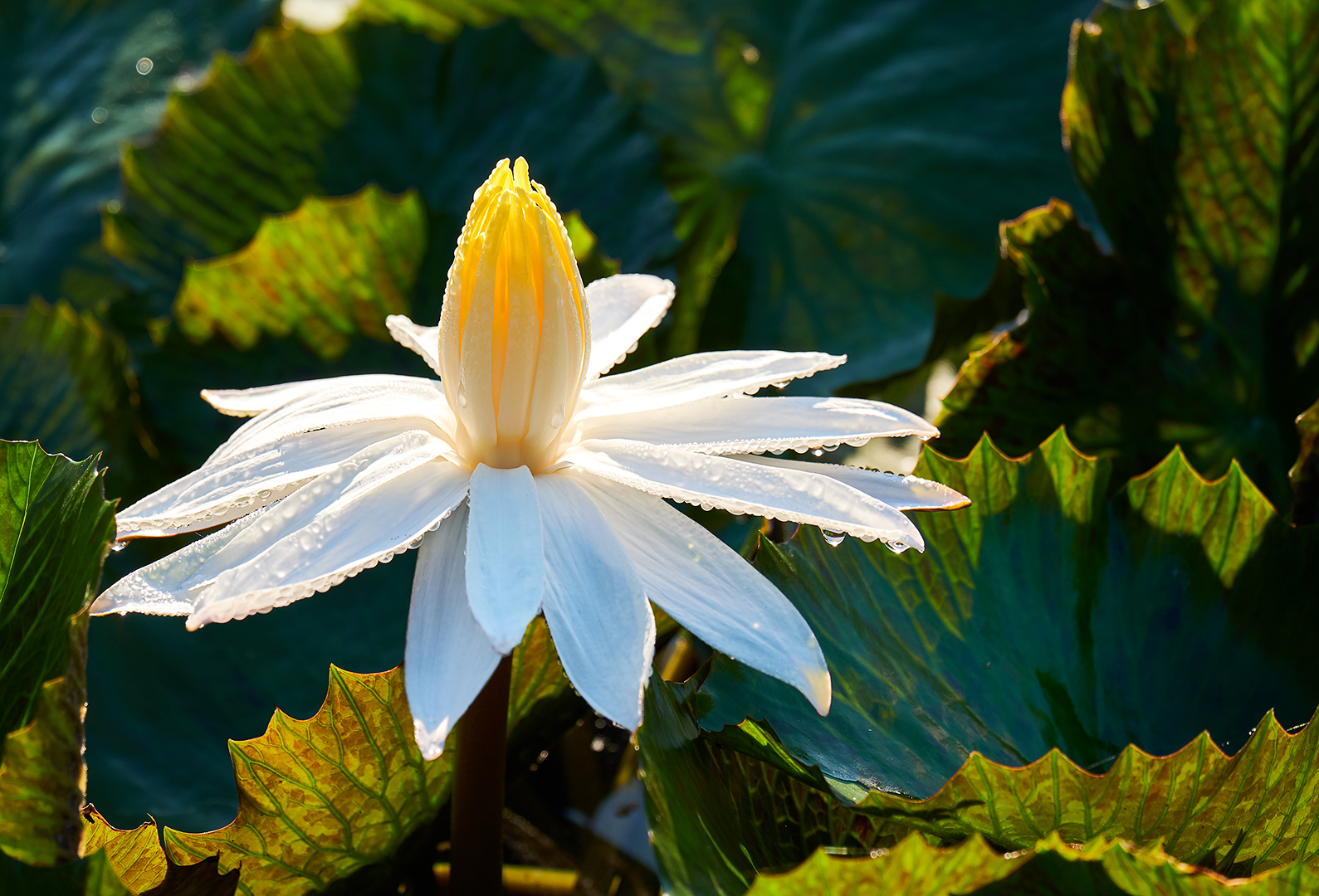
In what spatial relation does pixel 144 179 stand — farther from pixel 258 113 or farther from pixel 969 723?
pixel 969 723

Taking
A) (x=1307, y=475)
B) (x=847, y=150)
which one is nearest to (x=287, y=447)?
(x=1307, y=475)

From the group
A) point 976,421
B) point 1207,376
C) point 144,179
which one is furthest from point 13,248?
point 1207,376

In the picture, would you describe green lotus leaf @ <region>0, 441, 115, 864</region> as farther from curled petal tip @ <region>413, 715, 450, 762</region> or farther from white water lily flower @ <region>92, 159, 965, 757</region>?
curled petal tip @ <region>413, 715, 450, 762</region>

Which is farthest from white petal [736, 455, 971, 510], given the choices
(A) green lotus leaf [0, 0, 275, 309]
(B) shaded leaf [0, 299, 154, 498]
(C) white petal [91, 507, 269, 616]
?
(A) green lotus leaf [0, 0, 275, 309]

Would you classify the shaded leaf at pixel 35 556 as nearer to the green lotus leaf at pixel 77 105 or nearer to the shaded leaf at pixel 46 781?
the shaded leaf at pixel 46 781

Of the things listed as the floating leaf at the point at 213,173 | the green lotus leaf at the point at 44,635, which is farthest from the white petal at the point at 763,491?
the floating leaf at the point at 213,173

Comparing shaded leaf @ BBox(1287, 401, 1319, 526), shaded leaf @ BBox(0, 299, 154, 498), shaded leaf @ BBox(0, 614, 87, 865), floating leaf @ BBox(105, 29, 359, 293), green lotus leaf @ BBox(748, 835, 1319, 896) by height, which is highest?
floating leaf @ BBox(105, 29, 359, 293)
